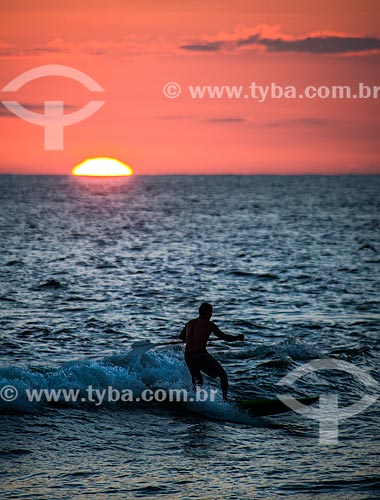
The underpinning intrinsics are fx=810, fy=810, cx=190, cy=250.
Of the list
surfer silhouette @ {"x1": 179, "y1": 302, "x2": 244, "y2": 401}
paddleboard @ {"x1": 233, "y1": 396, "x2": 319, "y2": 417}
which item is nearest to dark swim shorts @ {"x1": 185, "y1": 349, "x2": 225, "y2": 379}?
surfer silhouette @ {"x1": 179, "y1": 302, "x2": 244, "y2": 401}

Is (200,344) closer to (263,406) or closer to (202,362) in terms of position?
(202,362)

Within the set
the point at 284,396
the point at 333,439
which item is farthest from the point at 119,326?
the point at 333,439

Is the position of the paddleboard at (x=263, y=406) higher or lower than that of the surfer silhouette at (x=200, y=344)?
lower

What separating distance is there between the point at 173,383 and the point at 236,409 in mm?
3001

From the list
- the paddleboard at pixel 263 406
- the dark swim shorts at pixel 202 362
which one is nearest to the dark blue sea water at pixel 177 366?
the paddleboard at pixel 263 406

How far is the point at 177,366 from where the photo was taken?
2177cm

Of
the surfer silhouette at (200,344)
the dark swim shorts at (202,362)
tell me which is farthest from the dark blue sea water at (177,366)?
the surfer silhouette at (200,344)

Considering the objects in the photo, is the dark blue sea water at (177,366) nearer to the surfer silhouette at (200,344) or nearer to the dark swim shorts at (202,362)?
the dark swim shorts at (202,362)

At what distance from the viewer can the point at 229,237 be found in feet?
242

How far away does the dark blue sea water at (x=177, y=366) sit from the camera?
45.2ft

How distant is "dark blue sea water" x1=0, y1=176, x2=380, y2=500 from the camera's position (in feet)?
45.2

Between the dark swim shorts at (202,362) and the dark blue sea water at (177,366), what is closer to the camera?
the dark blue sea water at (177,366)

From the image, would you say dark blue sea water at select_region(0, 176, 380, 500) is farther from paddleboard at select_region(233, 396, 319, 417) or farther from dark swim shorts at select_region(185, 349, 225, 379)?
dark swim shorts at select_region(185, 349, 225, 379)

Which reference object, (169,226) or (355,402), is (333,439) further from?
(169,226)
